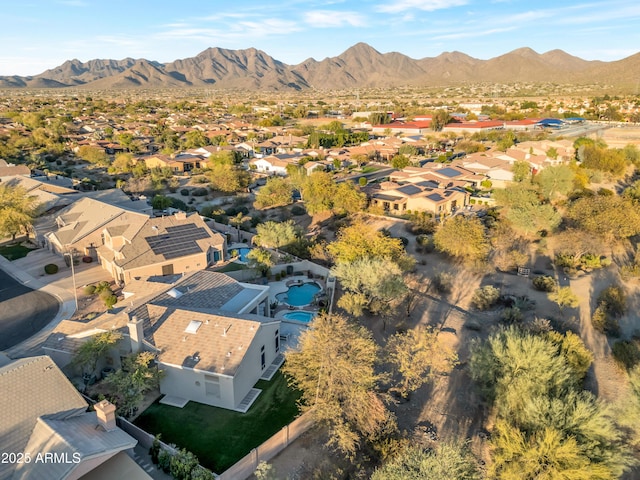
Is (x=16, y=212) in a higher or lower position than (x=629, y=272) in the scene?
higher

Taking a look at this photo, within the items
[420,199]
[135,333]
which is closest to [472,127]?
[420,199]

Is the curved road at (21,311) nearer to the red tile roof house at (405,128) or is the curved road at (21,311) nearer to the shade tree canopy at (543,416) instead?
the shade tree canopy at (543,416)

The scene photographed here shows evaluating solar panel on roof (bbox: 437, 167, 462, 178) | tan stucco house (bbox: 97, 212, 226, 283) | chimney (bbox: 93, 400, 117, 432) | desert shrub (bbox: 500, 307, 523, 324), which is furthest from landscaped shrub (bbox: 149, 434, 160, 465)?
solar panel on roof (bbox: 437, 167, 462, 178)

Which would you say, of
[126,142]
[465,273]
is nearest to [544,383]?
[465,273]

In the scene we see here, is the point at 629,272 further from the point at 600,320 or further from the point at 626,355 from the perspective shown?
the point at 626,355

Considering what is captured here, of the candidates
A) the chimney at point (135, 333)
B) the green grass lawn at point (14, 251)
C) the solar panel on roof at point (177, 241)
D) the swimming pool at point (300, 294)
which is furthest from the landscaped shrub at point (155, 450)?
the green grass lawn at point (14, 251)

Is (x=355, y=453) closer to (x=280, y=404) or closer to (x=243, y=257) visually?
(x=280, y=404)
